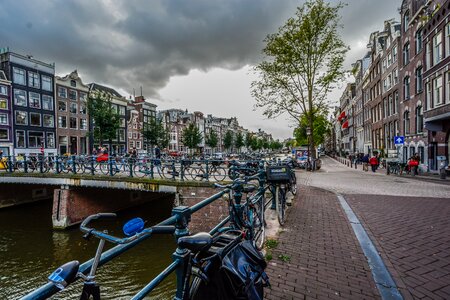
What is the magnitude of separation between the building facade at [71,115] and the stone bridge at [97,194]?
23405 mm

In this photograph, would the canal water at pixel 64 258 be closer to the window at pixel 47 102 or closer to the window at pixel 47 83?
the window at pixel 47 102

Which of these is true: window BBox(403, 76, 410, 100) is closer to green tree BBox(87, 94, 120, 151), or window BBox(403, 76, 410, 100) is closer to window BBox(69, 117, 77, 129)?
green tree BBox(87, 94, 120, 151)

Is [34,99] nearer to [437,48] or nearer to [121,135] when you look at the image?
[121,135]

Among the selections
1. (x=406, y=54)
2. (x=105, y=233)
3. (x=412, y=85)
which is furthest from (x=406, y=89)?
(x=105, y=233)

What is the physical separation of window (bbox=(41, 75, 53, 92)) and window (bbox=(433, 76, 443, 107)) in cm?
4333

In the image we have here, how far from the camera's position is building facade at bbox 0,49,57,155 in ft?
108

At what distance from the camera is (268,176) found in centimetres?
579

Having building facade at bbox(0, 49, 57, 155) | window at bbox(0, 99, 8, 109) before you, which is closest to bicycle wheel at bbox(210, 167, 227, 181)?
building facade at bbox(0, 49, 57, 155)

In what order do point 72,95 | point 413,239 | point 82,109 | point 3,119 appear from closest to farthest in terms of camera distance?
point 413,239 < point 3,119 < point 72,95 < point 82,109

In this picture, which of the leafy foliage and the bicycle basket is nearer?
the bicycle basket

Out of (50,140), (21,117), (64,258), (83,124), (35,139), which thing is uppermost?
(21,117)

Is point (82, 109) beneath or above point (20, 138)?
above

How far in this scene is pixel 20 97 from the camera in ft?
110

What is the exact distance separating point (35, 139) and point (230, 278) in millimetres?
42282
